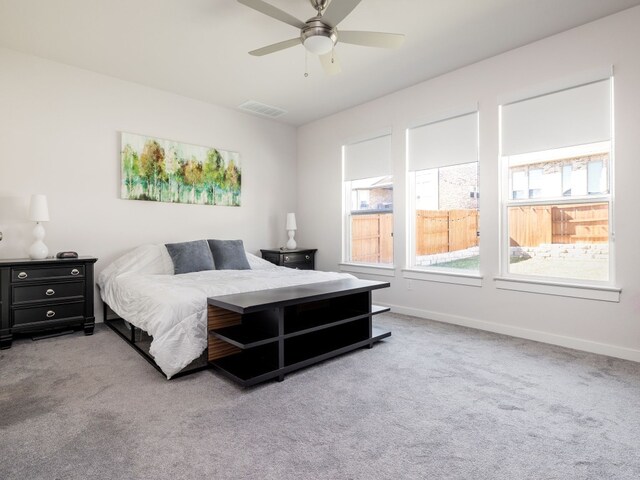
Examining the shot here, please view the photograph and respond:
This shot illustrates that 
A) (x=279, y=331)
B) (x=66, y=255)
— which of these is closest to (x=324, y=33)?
(x=279, y=331)

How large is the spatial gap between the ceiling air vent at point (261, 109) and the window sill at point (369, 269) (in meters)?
2.47

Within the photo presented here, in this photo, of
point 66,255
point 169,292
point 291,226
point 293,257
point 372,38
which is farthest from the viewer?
point 291,226

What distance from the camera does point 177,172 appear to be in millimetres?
4652

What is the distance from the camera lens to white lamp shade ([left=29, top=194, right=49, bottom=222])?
11.2ft

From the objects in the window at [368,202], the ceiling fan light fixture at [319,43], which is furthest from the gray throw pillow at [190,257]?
the ceiling fan light fixture at [319,43]

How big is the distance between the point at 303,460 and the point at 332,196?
Answer: 13.9 ft

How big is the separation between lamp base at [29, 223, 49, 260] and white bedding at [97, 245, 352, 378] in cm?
63

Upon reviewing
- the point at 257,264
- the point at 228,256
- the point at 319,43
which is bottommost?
the point at 257,264

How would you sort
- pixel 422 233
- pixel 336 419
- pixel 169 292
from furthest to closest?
pixel 422 233, pixel 169 292, pixel 336 419

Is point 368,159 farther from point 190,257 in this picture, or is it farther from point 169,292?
point 169,292

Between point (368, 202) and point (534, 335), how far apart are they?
2.62m

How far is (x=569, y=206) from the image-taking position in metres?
3.33

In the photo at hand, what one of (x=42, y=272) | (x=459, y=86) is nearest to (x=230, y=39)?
(x=459, y=86)

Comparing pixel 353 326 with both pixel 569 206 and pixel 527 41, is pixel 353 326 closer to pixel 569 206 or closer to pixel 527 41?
pixel 569 206
